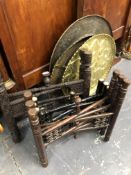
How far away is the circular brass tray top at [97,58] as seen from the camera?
1069 millimetres

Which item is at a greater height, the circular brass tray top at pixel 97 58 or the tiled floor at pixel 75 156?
the circular brass tray top at pixel 97 58

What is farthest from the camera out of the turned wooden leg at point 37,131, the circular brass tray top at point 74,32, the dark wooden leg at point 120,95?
the circular brass tray top at point 74,32

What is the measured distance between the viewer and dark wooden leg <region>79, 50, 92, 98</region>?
3.05 feet

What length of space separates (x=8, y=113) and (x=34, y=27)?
446mm

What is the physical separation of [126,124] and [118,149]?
0.19m

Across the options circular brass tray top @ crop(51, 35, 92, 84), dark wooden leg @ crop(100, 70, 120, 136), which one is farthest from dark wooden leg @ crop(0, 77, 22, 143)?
dark wooden leg @ crop(100, 70, 120, 136)

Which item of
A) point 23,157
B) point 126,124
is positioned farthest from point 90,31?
point 23,157

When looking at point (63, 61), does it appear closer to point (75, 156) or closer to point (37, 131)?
point (37, 131)

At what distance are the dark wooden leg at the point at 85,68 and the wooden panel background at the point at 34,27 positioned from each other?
0.25 metres

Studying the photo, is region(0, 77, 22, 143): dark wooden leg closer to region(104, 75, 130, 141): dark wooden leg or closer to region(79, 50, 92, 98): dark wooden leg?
region(79, 50, 92, 98): dark wooden leg

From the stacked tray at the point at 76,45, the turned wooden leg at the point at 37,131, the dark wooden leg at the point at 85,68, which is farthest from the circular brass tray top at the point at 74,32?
the turned wooden leg at the point at 37,131

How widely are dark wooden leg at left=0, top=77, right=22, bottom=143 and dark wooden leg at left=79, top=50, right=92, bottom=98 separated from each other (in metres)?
0.39

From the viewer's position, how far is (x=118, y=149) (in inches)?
46.1

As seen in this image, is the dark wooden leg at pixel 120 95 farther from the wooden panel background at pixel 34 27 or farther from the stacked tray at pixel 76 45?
the wooden panel background at pixel 34 27
